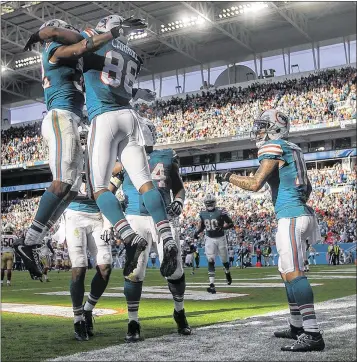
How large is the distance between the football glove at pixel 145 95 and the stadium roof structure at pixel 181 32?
162mm

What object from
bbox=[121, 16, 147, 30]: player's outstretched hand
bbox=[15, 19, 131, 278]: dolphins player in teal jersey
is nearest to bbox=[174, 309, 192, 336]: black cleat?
bbox=[15, 19, 131, 278]: dolphins player in teal jersey

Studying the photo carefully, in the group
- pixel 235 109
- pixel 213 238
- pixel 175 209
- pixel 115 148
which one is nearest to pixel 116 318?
pixel 235 109

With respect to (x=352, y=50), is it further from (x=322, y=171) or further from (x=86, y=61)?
(x=86, y=61)

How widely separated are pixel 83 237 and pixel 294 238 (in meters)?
1.06

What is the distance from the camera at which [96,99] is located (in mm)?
1514

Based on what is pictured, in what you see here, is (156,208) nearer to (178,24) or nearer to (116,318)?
(178,24)

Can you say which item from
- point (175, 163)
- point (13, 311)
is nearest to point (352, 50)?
point (175, 163)

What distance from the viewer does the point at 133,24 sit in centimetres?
151

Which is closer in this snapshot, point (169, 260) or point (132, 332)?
point (169, 260)

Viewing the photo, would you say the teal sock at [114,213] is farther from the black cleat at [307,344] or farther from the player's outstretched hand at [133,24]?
the black cleat at [307,344]

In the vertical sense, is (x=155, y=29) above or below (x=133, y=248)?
above

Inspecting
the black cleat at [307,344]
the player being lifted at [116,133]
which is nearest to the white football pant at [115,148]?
the player being lifted at [116,133]

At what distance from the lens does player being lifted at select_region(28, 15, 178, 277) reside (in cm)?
140

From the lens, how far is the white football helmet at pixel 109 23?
1.50 metres
